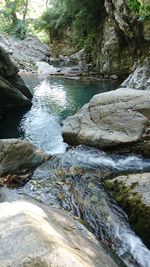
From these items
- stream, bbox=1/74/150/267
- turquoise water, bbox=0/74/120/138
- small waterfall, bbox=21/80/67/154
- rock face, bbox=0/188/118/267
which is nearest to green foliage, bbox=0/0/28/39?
turquoise water, bbox=0/74/120/138

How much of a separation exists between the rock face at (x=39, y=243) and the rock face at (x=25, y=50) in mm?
23107

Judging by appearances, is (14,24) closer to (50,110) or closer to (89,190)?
(50,110)

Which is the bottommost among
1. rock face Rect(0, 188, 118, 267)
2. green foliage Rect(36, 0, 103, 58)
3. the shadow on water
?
the shadow on water

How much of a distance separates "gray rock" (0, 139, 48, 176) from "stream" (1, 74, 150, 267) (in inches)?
12.2

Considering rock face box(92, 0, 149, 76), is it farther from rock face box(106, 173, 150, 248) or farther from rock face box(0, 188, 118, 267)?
rock face box(0, 188, 118, 267)

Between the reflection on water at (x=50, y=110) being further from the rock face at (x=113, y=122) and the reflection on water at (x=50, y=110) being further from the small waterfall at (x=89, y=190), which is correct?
the rock face at (x=113, y=122)

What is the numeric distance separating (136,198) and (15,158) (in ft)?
10.3

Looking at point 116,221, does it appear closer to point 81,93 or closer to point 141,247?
point 141,247

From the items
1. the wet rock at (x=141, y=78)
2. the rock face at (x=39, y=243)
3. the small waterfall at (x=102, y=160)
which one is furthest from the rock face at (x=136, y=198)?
the wet rock at (x=141, y=78)

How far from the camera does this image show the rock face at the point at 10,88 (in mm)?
13367

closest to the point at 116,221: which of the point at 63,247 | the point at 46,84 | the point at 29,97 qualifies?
the point at 63,247

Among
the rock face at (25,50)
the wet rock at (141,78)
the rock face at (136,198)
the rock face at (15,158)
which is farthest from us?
the rock face at (25,50)

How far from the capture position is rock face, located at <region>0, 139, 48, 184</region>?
7199 mm

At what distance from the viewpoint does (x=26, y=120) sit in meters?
12.8
